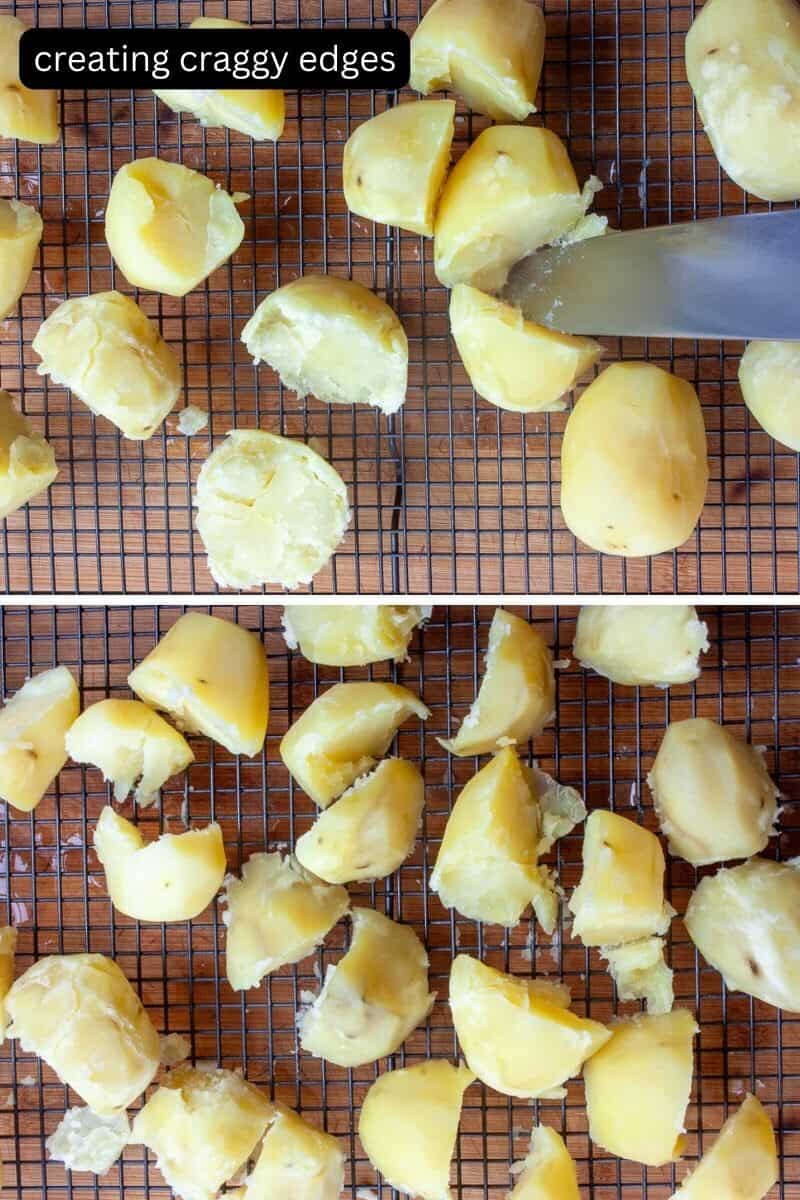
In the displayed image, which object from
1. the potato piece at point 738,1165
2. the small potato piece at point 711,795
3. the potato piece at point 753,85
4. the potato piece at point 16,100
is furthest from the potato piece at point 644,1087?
the potato piece at point 16,100

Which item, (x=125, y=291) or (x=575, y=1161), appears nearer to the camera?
(x=125, y=291)

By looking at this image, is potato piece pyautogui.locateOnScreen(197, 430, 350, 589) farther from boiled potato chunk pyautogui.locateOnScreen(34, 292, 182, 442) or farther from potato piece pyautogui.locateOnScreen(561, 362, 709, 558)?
potato piece pyautogui.locateOnScreen(561, 362, 709, 558)

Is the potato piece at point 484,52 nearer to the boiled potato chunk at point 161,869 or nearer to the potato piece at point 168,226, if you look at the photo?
the potato piece at point 168,226

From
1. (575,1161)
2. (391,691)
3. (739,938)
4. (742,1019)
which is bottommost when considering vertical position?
(575,1161)

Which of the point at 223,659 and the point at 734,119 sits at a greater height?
the point at 734,119

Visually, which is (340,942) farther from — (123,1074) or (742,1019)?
(742,1019)

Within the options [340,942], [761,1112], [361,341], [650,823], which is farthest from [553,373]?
[761,1112]

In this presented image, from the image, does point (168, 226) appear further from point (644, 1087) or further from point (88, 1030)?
point (644, 1087)

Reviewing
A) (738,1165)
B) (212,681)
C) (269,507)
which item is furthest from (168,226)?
(738,1165)
